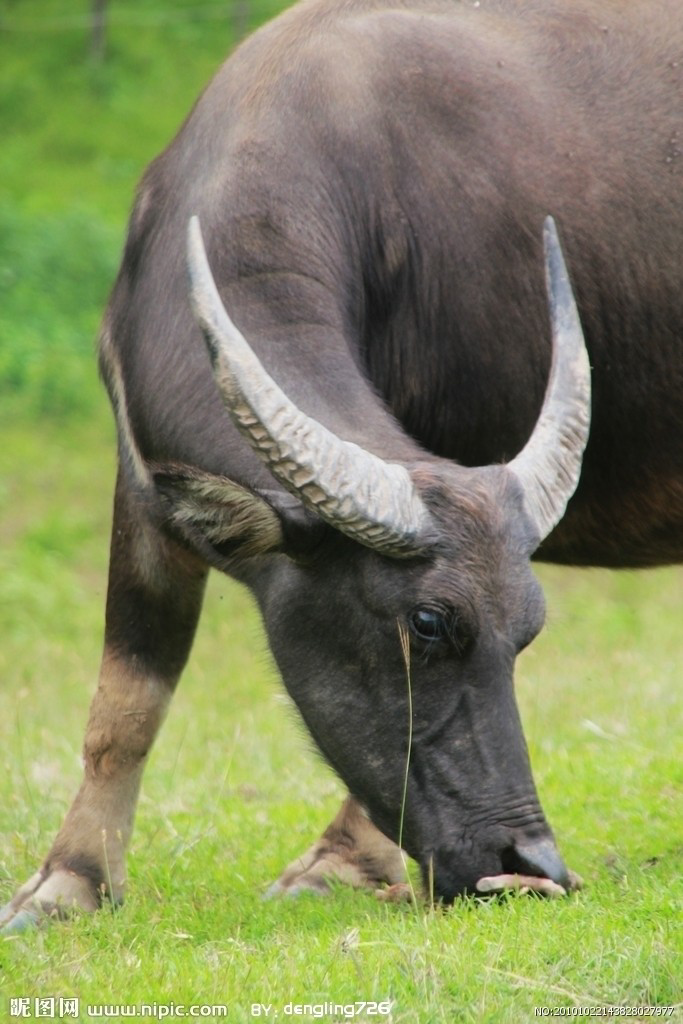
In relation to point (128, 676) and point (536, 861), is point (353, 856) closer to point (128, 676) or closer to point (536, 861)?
point (128, 676)

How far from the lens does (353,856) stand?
529 cm

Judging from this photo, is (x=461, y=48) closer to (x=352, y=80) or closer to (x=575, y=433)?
(x=352, y=80)

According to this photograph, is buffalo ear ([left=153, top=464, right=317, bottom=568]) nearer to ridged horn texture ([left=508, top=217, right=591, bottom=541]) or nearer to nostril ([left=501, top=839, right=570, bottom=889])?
ridged horn texture ([left=508, top=217, right=591, bottom=541])

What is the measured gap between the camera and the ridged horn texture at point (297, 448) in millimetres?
3818

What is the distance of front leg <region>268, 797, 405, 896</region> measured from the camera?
17.0 ft

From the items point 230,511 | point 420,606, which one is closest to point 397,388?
point 230,511

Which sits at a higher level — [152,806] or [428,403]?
[428,403]

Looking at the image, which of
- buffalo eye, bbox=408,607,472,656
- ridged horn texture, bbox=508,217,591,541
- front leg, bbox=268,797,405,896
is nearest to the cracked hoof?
buffalo eye, bbox=408,607,472,656

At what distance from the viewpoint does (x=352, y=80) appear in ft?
15.8

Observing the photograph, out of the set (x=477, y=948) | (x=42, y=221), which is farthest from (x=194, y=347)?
(x=42, y=221)

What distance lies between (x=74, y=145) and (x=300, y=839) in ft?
77.7

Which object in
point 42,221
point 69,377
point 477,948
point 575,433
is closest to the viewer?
point 477,948

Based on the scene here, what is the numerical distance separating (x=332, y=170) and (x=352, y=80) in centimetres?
30

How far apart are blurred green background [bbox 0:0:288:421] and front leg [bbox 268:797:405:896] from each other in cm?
1109
